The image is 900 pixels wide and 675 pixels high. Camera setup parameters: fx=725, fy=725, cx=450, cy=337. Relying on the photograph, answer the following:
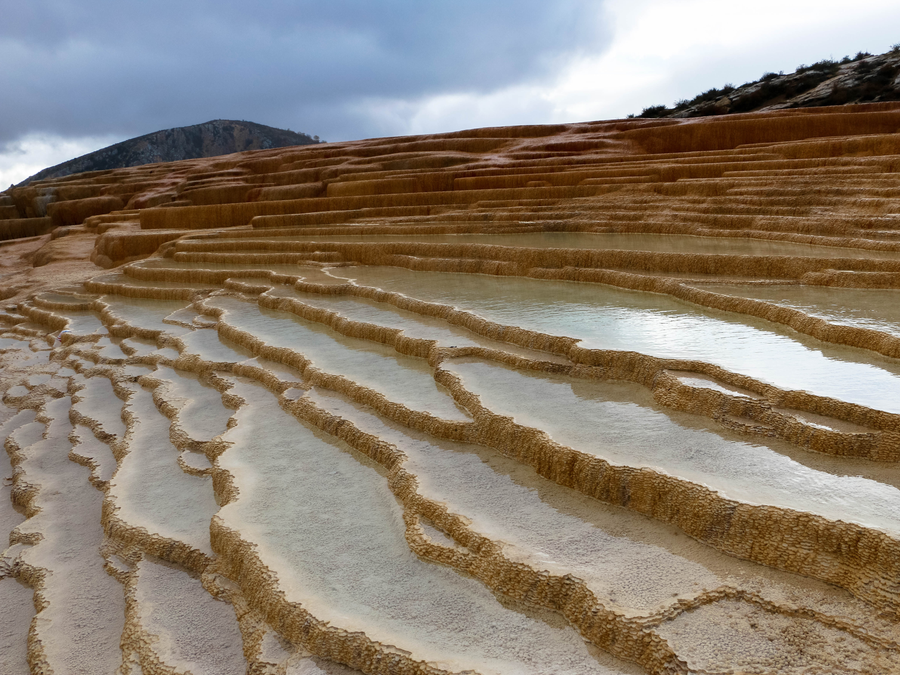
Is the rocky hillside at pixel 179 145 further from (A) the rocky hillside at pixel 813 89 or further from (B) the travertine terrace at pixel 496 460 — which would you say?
(B) the travertine terrace at pixel 496 460

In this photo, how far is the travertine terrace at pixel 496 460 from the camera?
2.65 meters

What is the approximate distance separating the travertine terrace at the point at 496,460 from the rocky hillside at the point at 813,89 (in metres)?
11.9

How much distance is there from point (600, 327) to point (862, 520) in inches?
121

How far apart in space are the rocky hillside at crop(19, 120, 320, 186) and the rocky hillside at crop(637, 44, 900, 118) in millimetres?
37328

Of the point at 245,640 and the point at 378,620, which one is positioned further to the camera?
the point at 245,640

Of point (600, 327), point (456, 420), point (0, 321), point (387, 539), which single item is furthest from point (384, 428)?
point (0, 321)

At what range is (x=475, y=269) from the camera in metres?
9.20

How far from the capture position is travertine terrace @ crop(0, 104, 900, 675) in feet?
8.71

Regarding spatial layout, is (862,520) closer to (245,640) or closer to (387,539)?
(387,539)

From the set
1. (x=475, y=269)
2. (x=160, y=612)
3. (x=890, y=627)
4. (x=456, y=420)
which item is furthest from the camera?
(x=475, y=269)

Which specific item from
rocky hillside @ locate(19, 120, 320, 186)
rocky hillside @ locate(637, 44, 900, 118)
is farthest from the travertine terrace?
rocky hillside @ locate(19, 120, 320, 186)

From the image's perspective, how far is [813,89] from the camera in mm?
21562

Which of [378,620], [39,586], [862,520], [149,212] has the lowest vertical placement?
[39,586]

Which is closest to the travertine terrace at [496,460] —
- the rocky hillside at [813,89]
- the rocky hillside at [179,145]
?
the rocky hillside at [813,89]
